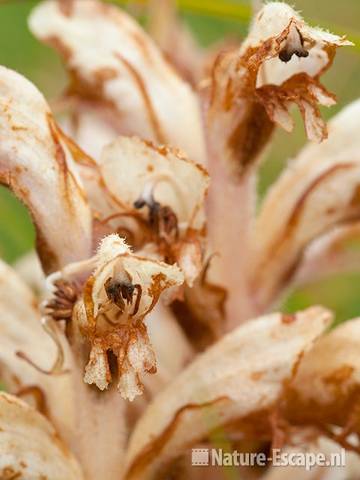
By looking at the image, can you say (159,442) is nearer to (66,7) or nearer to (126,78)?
(126,78)

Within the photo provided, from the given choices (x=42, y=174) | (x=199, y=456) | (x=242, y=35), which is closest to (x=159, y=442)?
(x=199, y=456)

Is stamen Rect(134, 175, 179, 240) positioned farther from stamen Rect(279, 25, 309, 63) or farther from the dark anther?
stamen Rect(279, 25, 309, 63)

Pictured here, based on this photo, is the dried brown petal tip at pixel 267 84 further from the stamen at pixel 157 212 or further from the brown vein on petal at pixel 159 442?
the brown vein on petal at pixel 159 442

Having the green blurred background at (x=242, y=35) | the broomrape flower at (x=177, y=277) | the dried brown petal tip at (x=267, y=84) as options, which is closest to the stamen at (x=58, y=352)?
the broomrape flower at (x=177, y=277)

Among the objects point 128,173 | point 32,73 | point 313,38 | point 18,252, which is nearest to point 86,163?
point 128,173

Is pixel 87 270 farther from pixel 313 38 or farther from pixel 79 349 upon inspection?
pixel 313 38
